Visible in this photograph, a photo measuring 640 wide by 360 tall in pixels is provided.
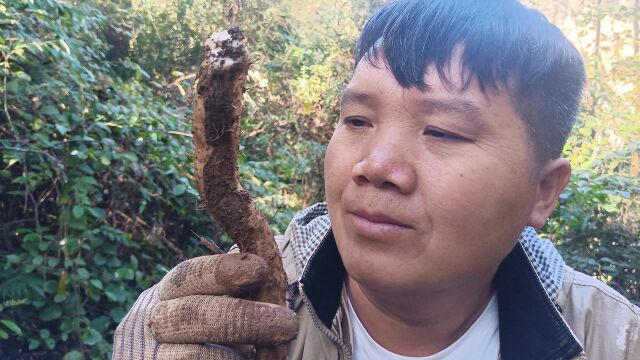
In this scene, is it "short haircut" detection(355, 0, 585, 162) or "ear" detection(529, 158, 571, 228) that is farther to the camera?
"ear" detection(529, 158, 571, 228)

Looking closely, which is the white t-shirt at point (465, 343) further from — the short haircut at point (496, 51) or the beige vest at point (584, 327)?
the short haircut at point (496, 51)

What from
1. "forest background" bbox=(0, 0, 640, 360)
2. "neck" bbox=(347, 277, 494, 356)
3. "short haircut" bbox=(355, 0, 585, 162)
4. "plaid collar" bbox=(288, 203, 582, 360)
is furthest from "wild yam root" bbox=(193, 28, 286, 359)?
"forest background" bbox=(0, 0, 640, 360)

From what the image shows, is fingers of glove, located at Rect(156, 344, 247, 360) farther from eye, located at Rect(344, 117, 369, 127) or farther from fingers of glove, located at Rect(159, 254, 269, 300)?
eye, located at Rect(344, 117, 369, 127)

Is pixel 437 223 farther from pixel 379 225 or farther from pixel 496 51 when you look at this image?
pixel 496 51

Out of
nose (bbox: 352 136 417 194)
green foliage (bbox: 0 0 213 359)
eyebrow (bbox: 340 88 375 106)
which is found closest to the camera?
nose (bbox: 352 136 417 194)

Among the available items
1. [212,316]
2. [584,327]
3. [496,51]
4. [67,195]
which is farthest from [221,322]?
[67,195]

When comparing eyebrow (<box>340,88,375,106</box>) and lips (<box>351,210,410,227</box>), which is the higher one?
eyebrow (<box>340,88,375,106</box>)

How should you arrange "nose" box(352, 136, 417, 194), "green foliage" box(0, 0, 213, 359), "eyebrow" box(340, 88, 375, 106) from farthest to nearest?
1. "green foliage" box(0, 0, 213, 359)
2. "eyebrow" box(340, 88, 375, 106)
3. "nose" box(352, 136, 417, 194)
